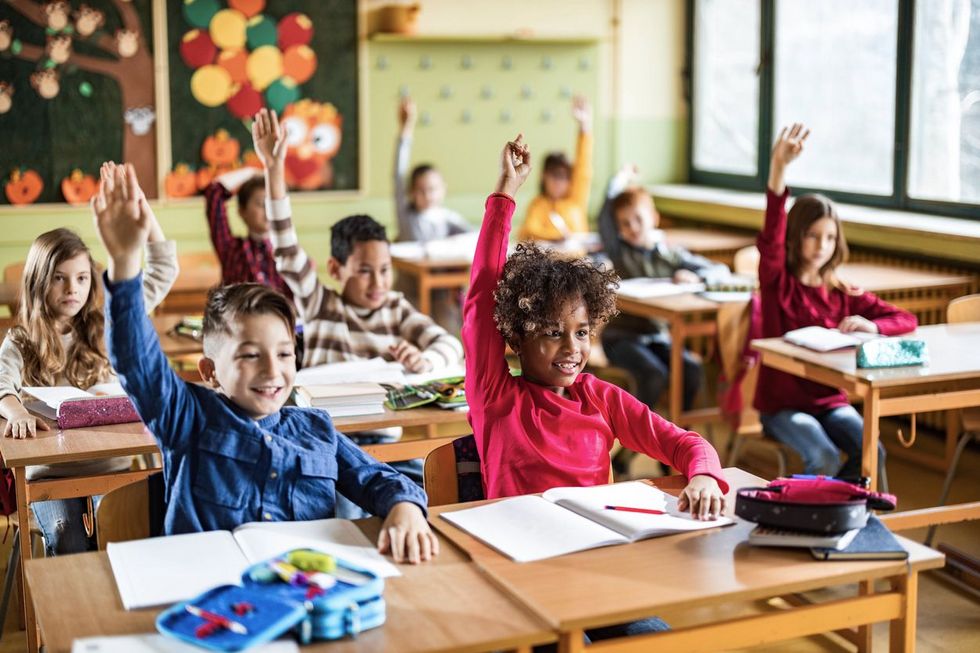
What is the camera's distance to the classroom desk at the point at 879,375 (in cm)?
309

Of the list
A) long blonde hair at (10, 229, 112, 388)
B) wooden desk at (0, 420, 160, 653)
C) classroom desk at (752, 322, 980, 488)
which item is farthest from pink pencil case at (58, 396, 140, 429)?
classroom desk at (752, 322, 980, 488)

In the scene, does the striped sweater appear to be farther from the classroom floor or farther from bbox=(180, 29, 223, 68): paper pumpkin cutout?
bbox=(180, 29, 223, 68): paper pumpkin cutout

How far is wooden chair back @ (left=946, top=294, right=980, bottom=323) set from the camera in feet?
12.8

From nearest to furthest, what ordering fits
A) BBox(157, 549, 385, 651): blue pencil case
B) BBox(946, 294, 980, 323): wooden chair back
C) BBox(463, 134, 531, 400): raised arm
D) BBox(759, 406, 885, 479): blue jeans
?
1. BBox(157, 549, 385, 651): blue pencil case
2. BBox(463, 134, 531, 400): raised arm
3. BBox(759, 406, 885, 479): blue jeans
4. BBox(946, 294, 980, 323): wooden chair back

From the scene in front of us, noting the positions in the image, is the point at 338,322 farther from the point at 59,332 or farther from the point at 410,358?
the point at 59,332

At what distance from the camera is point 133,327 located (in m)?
1.76

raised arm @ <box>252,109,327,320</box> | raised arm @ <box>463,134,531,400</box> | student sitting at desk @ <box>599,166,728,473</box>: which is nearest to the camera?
raised arm @ <box>463,134,531,400</box>

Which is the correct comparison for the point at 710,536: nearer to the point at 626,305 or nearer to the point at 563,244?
the point at 626,305

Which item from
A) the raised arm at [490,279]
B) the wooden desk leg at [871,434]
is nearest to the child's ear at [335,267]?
the raised arm at [490,279]

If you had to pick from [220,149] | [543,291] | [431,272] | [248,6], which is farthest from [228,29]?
[543,291]

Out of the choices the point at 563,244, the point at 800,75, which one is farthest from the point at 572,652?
the point at 800,75

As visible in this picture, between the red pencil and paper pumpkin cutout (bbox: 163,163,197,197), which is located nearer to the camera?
the red pencil

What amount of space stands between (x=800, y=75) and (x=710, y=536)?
182 inches

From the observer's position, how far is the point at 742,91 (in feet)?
21.5
